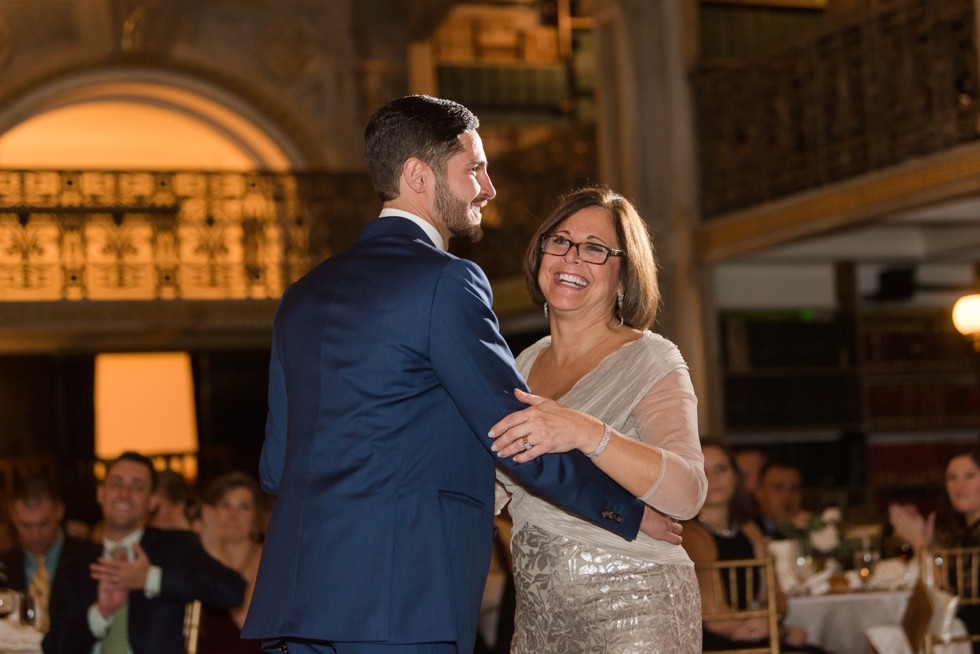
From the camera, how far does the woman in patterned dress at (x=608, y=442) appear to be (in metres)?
2.34

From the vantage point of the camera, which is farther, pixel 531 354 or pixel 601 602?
pixel 531 354

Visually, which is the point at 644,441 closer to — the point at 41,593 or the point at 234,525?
the point at 234,525

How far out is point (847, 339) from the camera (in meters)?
10.8

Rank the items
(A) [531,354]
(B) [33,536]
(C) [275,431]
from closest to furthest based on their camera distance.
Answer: (C) [275,431] < (A) [531,354] < (B) [33,536]

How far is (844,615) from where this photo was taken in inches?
238

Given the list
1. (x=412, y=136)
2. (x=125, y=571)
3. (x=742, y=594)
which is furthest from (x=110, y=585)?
(x=742, y=594)

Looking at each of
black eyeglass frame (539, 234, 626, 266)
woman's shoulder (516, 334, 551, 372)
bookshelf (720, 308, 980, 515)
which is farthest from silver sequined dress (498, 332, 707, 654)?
bookshelf (720, 308, 980, 515)

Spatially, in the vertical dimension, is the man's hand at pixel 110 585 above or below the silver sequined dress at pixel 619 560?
below

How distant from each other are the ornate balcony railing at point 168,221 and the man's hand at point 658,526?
375 inches

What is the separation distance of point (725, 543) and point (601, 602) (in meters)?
2.73

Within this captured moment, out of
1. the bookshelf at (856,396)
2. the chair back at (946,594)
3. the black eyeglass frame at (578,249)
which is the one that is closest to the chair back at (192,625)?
the black eyeglass frame at (578,249)

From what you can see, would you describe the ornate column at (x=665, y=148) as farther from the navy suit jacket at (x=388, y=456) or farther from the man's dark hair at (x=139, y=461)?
the navy suit jacket at (x=388, y=456)

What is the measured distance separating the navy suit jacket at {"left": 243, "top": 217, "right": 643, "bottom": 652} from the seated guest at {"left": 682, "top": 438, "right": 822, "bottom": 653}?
2.39 meters

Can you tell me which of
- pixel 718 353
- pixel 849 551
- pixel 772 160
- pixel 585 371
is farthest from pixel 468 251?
pixel 585 371
